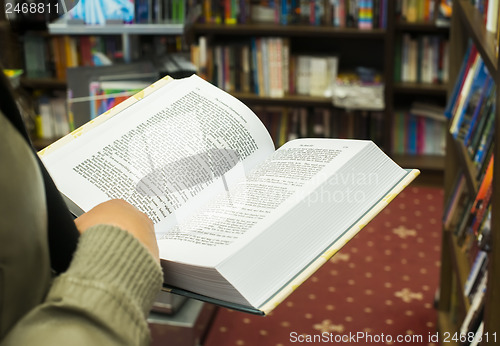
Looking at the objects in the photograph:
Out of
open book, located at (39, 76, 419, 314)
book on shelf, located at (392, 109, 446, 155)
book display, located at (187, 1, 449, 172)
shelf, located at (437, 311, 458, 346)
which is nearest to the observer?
open book, located at (39, 76, 419, 314)

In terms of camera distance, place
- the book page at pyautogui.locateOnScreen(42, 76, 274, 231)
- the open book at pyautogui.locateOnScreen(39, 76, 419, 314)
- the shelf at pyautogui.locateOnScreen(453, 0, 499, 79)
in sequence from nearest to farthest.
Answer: the open book at pyautogui.locateOnScreen(39, 76, 419, 314)
the book page at pyautogui.locateOnScreen(42, 76, 274, 231)
the shelf at pyautogui.locateOnScreen(453, 0, 499, 79)

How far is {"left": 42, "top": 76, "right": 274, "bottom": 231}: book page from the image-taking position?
81 centimetres

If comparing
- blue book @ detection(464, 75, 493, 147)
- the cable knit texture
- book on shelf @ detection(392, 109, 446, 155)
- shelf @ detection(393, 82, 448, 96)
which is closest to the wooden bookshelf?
shelf @ detection(393, 82, 448, 96)

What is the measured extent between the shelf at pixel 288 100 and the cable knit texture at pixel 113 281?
2.93m

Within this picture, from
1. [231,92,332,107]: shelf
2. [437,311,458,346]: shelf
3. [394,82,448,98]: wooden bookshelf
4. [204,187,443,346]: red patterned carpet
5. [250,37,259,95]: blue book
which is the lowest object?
[204,187,443,346]: red patterned carpet

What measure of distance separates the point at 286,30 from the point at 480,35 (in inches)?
78.3

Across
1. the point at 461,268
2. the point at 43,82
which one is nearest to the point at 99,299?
the point at 461,268

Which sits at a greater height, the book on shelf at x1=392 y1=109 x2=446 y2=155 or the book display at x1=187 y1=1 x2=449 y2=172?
the book display at x1=187 y1=1 x2=449 y2=172

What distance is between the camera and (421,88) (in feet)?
10.9

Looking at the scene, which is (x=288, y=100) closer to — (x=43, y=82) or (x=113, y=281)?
(x=43, y=82)

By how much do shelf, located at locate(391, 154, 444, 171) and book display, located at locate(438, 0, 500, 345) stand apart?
1.26 meters

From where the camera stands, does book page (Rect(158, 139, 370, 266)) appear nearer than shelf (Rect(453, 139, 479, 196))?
Yes

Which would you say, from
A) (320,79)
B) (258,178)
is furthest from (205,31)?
(258,178)

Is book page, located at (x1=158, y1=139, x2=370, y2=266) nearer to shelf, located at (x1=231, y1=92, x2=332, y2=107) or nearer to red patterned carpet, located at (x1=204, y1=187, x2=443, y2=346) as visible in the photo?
red patterned carpet, located at (x1=204, y1=187, x2=443, y2=346)
